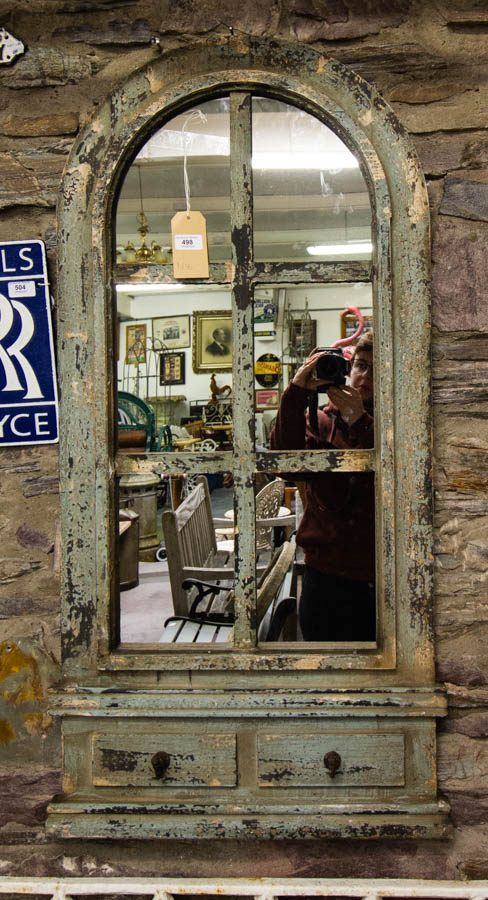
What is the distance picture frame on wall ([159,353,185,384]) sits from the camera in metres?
10.2

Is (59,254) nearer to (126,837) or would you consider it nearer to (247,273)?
(247,273)

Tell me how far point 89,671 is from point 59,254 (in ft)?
3.45

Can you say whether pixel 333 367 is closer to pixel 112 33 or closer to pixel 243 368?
pixel 243 368

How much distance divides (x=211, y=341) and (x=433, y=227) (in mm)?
8599

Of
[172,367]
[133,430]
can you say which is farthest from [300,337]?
[133,430]

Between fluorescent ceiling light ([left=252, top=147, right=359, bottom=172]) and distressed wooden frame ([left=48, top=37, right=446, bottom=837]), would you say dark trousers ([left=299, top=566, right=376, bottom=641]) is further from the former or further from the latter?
fluorescent ceiling light ([left=252, top=147, right=359, bottom=172])

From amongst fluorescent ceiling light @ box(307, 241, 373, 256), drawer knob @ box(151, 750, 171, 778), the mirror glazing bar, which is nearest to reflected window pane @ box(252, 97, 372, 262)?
fluorescent ceiling light @ box(307, 241, 373, 256)

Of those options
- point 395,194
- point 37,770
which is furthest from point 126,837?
point 395,194

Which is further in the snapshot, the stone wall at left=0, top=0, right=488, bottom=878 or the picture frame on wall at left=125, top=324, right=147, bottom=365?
the picture frame on wall at left=125, top=324, right=147, bottom=365

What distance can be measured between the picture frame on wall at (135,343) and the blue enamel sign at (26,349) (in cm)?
849

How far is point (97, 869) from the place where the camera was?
154cm

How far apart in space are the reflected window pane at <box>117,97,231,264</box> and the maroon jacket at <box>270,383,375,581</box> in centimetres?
210

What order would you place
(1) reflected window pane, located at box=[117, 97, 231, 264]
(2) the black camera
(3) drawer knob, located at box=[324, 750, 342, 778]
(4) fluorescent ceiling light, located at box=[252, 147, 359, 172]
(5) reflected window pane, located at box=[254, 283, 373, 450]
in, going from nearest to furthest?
1. (3) drawer knob, located at box=[324, 750, 342, 778]
2. (2) the black camera
3. (1) reflected window pane, located at box=[117, 97, 231, 264]
4. (4) fluorescent ceiling light, located at box=[252, 147, 359, 172]
5. (5) reflected window pane, located at box=[254, 283, 373, 450]

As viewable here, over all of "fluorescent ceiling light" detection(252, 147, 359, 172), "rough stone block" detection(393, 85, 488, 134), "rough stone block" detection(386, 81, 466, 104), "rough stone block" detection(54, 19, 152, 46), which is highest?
"fluorescent ceiling light" detection(252, 147, 359, 172)
